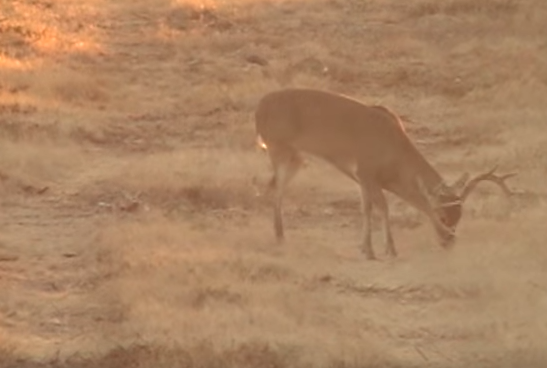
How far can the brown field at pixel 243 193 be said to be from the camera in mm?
11688

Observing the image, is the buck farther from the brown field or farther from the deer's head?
the brown field

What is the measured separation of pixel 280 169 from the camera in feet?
50.2

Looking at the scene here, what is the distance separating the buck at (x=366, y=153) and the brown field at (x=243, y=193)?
1.18 feet

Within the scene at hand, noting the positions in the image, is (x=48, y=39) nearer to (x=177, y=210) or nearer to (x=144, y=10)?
(x=144, y=10)

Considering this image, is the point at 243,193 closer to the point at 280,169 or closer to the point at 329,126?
the point at 280,169

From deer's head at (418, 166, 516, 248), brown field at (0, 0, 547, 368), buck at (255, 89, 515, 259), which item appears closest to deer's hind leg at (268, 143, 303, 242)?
buck at (255, 89, 515, 259)

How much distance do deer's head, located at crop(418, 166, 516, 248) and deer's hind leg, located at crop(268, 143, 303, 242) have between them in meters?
1.37

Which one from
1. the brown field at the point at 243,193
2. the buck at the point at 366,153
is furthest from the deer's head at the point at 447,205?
the brown field at the point at 243,193

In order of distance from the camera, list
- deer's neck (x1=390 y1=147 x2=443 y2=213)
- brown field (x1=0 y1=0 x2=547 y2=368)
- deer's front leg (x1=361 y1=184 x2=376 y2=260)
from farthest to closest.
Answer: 1. deer's neck (x1=390 y1=147 x2=443 y2=213)
2. deer's front leg (x1=361 y1=184 x2=376 y2=260)
3. brown field (x1=0 y1=0 x2=547 y2=368)

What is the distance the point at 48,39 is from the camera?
81.3 feet

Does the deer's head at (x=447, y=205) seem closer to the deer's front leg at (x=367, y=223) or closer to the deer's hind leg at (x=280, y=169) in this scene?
the deer's front leg at (x=367, y=223)

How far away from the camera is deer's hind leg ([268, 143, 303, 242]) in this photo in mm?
15141

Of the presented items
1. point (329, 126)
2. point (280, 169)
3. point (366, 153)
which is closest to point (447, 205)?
point (366, 153)

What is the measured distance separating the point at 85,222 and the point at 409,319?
4.54m
